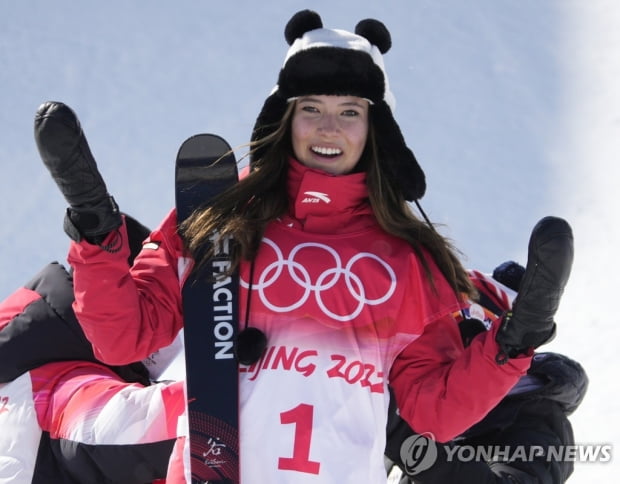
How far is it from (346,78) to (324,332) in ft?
2.46

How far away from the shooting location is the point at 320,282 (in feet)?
10.0

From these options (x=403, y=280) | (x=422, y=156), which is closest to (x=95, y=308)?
(x=403, y=280)

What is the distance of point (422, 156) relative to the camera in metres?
6.75

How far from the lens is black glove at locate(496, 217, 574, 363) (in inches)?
109

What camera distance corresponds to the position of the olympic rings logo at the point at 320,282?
3.04 m

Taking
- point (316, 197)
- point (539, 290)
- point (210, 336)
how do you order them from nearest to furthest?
point (539, 290), point (210, 336), point (316, 197)

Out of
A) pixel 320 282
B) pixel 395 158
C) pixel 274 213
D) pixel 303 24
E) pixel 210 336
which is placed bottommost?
pixel 210 336

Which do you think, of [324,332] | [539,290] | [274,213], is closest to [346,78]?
[274,213]

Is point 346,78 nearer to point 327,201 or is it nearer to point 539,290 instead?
point 327,201

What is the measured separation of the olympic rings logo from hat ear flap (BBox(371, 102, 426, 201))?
0.33 meters

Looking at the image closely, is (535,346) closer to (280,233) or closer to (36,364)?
(280,233)

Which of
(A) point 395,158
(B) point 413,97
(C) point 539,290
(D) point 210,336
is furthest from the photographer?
(B) point 413,97

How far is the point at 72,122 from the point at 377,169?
103cm

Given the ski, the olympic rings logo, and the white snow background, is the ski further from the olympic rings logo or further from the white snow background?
the white snow background
